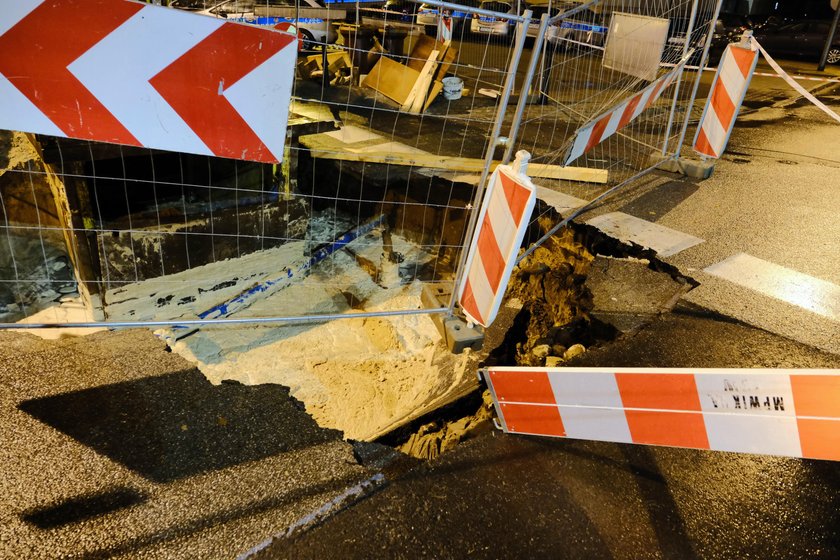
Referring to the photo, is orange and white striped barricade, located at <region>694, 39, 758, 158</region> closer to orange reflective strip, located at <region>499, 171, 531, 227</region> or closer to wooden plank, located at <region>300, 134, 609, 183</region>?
wooden plank, located at <region>300, 134, 609, 183</region>

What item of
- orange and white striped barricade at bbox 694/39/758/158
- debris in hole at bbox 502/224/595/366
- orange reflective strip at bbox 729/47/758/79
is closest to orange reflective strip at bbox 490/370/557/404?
debris in hole at bbox 502/224/595/366

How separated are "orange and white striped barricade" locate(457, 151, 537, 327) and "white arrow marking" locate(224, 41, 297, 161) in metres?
1.24

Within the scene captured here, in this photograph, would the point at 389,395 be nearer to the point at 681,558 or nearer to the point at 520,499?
the point at 520,499

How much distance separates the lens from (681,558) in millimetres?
2277

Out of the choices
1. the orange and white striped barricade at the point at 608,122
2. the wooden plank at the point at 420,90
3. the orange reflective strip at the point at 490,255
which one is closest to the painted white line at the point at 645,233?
the orange and white striped barricade at the point at 608,122

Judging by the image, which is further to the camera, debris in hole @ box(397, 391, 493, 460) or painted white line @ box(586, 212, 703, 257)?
painted white line @ box(586, 212, 703, 257)

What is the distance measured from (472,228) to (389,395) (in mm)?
1530

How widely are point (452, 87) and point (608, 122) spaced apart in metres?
6.32

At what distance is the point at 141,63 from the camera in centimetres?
248

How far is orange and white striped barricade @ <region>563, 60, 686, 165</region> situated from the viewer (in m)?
4.22

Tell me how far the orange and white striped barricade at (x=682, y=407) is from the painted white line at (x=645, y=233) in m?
2.64

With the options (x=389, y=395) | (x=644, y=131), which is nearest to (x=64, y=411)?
(x=389, y=395)

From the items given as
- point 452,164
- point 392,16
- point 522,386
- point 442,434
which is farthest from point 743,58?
point 392,16

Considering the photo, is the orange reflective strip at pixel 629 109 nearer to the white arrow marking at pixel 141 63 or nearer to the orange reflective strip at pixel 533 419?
the orange reflective strip at pixel 533 419
